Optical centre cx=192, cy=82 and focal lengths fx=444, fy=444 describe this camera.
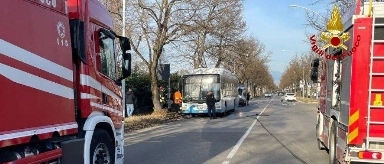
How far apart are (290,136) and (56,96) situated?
11.7m

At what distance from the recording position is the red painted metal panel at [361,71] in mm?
6641

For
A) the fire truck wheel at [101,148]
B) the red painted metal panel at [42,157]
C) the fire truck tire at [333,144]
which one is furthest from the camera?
the fire truck tire at [333,144]

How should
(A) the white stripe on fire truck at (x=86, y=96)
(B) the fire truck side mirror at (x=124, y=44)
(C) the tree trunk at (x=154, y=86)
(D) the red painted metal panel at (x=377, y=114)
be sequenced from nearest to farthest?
(A) the white stripe on fire truck at (x=86, y=96), (D) the red painted metal panel at (x=377, y=114), (B) the fire truck side mirror at (x=124, y=44), (C) the tree trunk at (x=154, y=86)

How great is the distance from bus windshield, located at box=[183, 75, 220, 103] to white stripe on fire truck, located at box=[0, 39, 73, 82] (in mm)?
22084

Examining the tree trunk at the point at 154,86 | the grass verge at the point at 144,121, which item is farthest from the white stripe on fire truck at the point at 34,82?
the tree trunk at the point at 154,86

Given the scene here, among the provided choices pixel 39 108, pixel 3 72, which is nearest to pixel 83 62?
pixel 39 108

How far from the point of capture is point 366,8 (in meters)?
6.76

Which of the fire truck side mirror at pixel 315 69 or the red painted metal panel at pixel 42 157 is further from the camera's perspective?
the fire truck side mirror at pixel 315 69

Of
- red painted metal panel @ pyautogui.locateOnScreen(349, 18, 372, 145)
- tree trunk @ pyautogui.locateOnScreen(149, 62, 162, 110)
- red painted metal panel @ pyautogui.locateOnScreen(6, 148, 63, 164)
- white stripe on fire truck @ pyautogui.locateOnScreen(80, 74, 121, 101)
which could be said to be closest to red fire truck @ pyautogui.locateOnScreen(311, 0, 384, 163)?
red painted metal panel @ pyautogui.locateOnScreen(349, 18, 372, 145)

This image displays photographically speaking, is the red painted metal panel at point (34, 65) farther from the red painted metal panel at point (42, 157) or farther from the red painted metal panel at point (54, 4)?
the red painted metal panel at point (42, 157)

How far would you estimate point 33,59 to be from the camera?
5.09m

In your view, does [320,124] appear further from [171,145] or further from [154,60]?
[154,60]

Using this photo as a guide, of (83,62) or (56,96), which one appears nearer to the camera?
(56,96)

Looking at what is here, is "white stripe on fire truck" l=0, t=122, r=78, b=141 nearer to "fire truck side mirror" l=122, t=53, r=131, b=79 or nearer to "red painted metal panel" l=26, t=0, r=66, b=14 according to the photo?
"red painted metal panel" l=26, t=0, r=66, b=14
